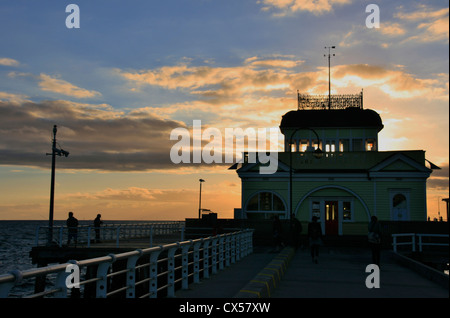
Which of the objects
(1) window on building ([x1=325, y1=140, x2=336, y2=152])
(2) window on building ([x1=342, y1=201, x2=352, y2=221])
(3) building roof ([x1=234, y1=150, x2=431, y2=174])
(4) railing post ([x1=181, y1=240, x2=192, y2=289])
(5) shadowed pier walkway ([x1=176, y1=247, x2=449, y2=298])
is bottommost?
(5) shadowed pier walkway ([x1=176, y1=247, x2=449, y2=298])

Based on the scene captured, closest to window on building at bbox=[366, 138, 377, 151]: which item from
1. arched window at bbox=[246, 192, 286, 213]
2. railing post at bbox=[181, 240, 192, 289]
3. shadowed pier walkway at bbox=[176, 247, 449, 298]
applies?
arched window at bbox=[246, 192, 286, 213]

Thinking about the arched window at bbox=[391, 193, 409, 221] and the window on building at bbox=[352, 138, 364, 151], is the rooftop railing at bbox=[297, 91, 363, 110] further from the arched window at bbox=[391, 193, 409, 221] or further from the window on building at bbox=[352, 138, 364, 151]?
the arched window at bbox=[391, 193, 409, 221]

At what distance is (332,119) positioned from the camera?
42.8 metres

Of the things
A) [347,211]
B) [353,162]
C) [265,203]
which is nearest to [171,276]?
[265,203]

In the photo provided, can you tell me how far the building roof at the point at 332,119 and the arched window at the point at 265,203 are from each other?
7.52 metres

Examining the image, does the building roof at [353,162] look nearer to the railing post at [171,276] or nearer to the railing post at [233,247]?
the railing post at [233,247]

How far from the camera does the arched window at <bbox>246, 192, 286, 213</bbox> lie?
38344mm

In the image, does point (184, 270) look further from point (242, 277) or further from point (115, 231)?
point (115, 231)

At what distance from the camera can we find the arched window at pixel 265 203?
3834 centimetres

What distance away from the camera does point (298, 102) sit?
46.7 m

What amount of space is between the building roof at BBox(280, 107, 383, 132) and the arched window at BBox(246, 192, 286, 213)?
7523 mm

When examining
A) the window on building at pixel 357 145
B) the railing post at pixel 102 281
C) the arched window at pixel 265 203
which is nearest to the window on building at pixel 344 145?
the window on building at pixel 357 145
